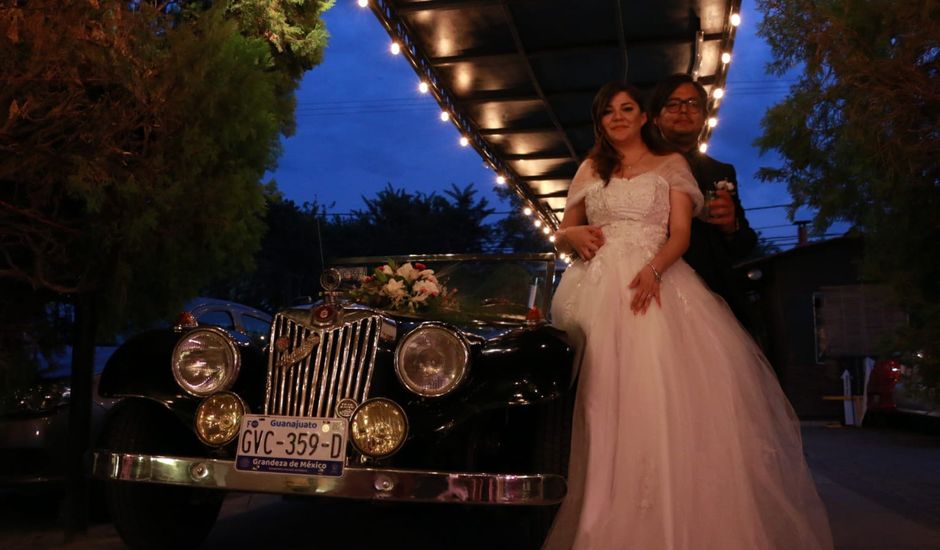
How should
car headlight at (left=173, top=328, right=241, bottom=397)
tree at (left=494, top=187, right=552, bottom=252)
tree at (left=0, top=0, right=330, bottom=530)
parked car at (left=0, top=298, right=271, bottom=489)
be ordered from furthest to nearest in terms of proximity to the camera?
tree at (left=494, top=187, right=552, bottom=252) → parked car at (left=0, top=298, right=271, bottom=489) → tree at (left=0, top=0, right=330, bottom=530) → car headlight at (left=173, top=328, right=241, bottom=397)

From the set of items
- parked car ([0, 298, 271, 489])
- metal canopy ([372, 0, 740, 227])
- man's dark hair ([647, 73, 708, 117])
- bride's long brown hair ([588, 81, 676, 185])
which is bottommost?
parked car ([0, 298, 271, 489])

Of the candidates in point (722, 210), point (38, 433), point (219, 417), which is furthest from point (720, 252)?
point (38, 433)

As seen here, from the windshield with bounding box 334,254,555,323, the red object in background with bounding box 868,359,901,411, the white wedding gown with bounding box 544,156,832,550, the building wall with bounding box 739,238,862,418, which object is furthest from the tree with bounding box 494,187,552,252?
the white wedding gown with bounding box 544,156,832,550

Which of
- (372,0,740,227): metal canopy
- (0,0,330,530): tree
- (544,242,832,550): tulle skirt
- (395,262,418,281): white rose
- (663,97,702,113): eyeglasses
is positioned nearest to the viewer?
(544,242,832,550): tulle skirt

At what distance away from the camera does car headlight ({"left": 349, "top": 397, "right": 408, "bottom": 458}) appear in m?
3.28

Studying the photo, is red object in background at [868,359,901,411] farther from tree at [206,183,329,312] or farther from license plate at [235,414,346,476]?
tree at [206,183,329,312]

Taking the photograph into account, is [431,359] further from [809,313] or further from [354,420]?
[809,313]

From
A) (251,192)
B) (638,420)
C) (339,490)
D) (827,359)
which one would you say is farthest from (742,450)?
(827,359)

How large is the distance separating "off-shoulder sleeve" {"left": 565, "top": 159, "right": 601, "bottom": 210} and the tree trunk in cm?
264

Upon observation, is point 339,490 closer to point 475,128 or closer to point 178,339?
point 178,339

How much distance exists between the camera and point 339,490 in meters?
3.19

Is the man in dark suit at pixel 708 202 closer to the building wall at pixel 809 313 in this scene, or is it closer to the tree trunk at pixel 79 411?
the tree trunk at pixel 79 411

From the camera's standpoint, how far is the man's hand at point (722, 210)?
370 centimetres

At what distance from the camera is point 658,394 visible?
326 centimetres
